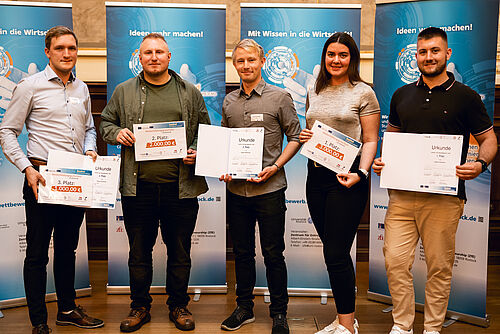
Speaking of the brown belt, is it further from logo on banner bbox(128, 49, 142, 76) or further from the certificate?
logo on banner bbox(128, 49, 142, 76)

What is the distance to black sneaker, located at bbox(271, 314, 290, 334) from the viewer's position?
288cm

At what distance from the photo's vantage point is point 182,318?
9.88 feet

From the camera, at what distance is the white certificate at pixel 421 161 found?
8.14 ft

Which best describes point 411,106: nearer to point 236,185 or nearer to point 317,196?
point 317,196

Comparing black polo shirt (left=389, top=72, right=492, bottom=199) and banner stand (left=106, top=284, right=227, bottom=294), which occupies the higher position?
black polo shirt (left=389, top=72, right=492, bottom=199)

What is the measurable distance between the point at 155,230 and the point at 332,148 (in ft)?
4.12

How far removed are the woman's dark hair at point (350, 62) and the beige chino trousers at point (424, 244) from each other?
29.0 inches

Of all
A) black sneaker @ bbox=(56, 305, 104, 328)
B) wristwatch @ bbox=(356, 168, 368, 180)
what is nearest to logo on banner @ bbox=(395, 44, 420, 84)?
wristwatch @ bbox=(356, 168, 368, 180)

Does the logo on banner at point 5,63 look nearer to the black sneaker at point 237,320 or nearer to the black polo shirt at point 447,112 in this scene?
the black sneaker at point 237,320

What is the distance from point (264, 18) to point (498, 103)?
244cm

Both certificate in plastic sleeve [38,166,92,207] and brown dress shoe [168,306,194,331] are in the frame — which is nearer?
certificate in plastic sleeve [38,166,92,207]

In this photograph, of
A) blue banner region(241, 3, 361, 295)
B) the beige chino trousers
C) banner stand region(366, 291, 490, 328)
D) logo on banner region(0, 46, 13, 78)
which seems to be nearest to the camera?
the beige chino trousers

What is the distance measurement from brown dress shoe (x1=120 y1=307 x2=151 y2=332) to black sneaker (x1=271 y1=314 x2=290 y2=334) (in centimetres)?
85

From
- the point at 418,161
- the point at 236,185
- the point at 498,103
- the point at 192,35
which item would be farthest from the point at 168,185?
the point at 498,103
